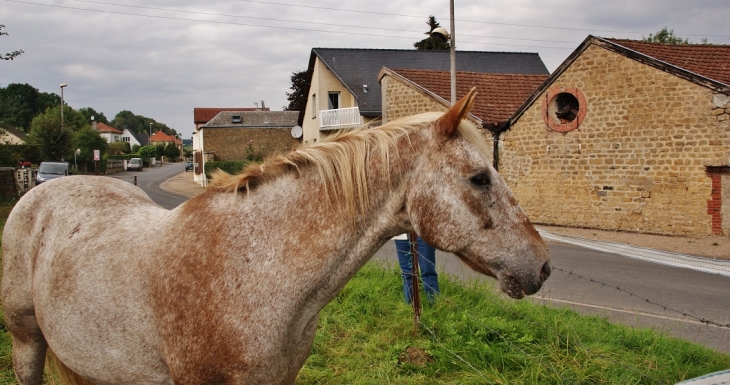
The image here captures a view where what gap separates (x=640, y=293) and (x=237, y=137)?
35214 mm

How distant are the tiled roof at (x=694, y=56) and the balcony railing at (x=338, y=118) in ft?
51.5

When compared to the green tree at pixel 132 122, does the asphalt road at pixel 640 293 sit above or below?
below

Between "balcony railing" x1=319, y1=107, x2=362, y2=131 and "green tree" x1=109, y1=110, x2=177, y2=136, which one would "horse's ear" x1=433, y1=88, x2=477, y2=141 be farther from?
"green tree" x1=109, y1=110, x2=177, y2=136

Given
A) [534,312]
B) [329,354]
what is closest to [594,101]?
[534,312]

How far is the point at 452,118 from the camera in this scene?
6.27 feet

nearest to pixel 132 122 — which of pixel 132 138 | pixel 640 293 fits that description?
pixel 132 138

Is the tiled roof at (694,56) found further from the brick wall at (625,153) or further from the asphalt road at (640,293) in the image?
the asphalt road at (640,293)

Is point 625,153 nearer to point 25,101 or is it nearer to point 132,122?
point 25,101

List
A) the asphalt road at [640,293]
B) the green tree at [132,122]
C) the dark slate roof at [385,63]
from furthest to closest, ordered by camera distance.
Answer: the green tree at [132,122] < the dark slate roof at [385,63] < the asphalt road at [640,293]

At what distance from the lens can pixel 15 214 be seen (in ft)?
9.21

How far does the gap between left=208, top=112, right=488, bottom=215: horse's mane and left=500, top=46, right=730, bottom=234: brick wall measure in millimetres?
13438

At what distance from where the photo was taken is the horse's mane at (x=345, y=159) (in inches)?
77.0

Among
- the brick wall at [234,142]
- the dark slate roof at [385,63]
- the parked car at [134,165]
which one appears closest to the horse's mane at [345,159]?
the dark slate roof at [385,63]

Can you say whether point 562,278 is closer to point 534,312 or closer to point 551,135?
point 534,312
